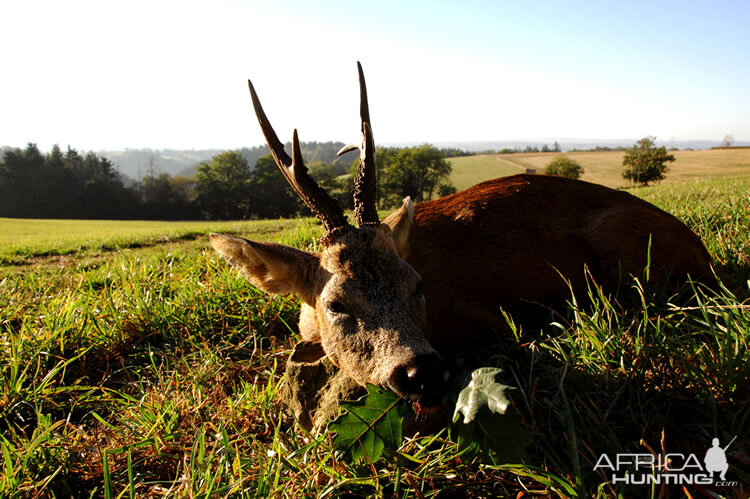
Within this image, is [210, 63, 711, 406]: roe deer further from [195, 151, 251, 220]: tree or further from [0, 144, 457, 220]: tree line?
[195, 151, 251, 220]: tree

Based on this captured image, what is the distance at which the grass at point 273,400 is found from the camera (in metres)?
1.98

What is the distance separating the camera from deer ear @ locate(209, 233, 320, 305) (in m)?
2.75

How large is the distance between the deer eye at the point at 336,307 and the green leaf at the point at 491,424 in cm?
94

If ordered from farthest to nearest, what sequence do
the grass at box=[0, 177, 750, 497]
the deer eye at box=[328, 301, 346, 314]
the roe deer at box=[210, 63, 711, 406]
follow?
1. the deer eye at box=[328, 301, 346, 314]
2. the roe deer at box=[210, 63, 711, 406]
3. the grass at box=[0, 177, 750, 497]

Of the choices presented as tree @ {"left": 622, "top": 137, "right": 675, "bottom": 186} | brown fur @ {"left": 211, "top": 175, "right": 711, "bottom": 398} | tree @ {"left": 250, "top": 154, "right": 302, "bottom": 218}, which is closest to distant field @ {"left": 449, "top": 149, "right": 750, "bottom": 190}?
tree @ {"left": 622, "top": 137, "right": 675, "bottom": 186}

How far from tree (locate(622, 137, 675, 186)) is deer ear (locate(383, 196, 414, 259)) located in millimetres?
54521

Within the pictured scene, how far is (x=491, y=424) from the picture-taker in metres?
1.89

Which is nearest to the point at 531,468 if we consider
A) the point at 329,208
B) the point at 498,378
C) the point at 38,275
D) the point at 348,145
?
the point at 498,378

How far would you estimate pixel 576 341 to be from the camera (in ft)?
8.75

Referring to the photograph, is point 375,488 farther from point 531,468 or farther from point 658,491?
point 658,491

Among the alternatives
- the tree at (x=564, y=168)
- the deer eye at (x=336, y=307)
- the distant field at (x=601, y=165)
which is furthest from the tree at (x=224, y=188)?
the deer eye at (x=336, y=307)

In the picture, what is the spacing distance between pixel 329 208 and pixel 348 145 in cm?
72

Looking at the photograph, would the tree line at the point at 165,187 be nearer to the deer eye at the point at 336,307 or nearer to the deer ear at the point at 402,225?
the deer ear at the point at 402,225

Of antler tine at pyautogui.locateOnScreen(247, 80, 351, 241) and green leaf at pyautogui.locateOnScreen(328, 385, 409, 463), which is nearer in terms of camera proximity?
green leaf at pyautogui.locateOnScreen(328, 385, 409, 463)
